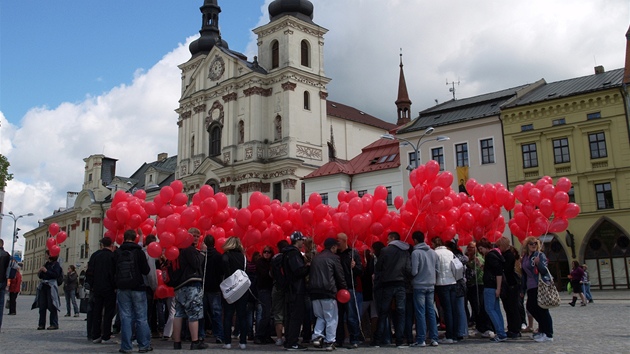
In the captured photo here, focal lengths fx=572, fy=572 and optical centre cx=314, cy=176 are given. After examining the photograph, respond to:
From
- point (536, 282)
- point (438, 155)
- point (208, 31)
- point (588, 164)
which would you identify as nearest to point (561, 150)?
point (588, 164)

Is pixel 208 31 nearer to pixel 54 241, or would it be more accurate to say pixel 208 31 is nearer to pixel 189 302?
pixel 54 241

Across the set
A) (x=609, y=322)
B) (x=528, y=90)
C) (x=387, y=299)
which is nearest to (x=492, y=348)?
(x=387, y=299)

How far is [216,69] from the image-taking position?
5453cm

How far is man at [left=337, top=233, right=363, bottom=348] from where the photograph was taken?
33.7 feet

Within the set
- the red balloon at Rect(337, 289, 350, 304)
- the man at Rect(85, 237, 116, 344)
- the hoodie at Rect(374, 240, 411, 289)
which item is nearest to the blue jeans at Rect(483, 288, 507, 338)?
the hoodie at Rect(374, 240, 411, 289)

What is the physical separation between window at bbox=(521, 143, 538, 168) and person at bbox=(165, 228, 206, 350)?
26114 mm

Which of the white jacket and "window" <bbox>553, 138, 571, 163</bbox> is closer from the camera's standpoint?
the white jacket

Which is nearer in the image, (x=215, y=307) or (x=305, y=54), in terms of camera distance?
(x=215, y=307)

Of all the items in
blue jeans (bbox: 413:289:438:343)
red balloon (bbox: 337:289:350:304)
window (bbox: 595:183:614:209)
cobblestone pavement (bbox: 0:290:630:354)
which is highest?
window (bbox: 595:183:614:209)

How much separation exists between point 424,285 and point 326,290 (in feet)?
6.14

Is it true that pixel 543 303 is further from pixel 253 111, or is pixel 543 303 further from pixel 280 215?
pixel 253 111

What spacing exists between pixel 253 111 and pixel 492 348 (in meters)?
41.9

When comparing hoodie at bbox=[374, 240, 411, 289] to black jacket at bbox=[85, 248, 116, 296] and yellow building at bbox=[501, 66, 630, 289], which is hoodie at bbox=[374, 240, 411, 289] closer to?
black jacket at bbox=[85, 248, 116, 296]

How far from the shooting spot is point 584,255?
29.9m
